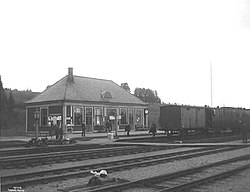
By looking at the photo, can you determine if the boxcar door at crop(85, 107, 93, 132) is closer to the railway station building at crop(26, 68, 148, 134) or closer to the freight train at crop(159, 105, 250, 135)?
the railway station building at crop(26, 68, 148, 134)

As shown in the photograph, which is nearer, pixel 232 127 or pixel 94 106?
pixel 232 127

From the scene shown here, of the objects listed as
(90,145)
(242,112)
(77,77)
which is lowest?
(90,145)

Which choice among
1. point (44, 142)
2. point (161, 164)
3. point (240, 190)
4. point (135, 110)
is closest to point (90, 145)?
point (44, 142)

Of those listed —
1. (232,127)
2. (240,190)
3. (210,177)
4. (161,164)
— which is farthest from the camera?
(232,127)

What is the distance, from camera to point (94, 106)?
41.9 m

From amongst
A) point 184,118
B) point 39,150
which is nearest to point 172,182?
point 39,150

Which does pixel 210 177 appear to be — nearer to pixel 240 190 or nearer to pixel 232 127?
pixel 240 190

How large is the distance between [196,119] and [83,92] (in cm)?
1604

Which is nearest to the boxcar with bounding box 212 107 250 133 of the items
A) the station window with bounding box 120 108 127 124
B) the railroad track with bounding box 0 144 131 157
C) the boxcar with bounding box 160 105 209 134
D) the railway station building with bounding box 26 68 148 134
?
the boxcar with bounding box 160 105 209 134

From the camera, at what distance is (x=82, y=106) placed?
4038cm

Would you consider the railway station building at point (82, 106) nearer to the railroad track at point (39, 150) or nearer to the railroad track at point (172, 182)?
the railroad track at point (39, 150)

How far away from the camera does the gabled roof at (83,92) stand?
40.4 metres

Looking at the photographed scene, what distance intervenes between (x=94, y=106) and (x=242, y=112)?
17349mm

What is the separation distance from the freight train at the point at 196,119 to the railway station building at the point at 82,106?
24.4 feet
